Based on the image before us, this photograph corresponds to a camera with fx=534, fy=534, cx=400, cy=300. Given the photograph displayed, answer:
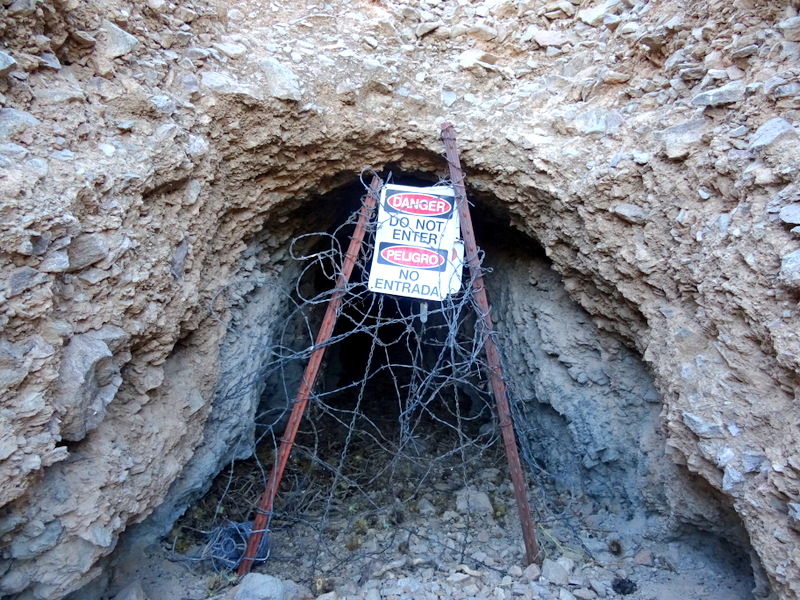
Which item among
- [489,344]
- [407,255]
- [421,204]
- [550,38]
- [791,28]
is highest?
[550,38]

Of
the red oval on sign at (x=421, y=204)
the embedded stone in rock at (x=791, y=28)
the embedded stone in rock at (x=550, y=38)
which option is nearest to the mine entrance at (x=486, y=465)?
the red oval on sign at (x=421, y=204)

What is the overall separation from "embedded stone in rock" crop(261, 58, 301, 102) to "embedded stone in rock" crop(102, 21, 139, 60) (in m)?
0.63

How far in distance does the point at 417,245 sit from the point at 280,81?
3.58ft

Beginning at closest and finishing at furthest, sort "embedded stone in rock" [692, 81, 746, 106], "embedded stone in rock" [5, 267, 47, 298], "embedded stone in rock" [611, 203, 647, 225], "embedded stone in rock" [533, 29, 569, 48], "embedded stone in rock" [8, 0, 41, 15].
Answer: "embedded stone in rock" [5, 267, 47, 298] → "embedded stone in rock" [8, 0, 41, 15] → "embedded stone in rock" [692, 81, 746, 106] → "embedded stone in rock" [611, 203, 647, 225] → "embedded stone in rock" [533, 29, 569, 48]

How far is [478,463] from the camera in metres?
3.80

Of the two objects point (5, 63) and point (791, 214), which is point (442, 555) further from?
point (5, 63)

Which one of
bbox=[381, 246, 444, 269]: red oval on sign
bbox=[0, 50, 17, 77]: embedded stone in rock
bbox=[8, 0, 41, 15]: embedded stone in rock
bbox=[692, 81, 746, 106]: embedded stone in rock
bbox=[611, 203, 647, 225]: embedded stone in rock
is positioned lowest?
bbox=[381, 246, 444, 269]: red oval on sign

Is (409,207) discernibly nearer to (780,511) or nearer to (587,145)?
(587,145)

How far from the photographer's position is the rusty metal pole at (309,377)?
8.47ft

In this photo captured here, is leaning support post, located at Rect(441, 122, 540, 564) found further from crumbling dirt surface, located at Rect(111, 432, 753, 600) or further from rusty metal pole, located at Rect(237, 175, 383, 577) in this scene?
rusty metal pole, located at Rect(237, 175, 383, 577)

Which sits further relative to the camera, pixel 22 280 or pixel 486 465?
pixel 486 465

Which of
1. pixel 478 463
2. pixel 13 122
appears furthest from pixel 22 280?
pixel 478 463

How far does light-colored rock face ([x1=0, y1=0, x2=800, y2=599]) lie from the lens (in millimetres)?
1861

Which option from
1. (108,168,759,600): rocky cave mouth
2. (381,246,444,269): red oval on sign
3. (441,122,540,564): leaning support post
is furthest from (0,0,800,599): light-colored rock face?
(381,246,444,269): red oval on sign
